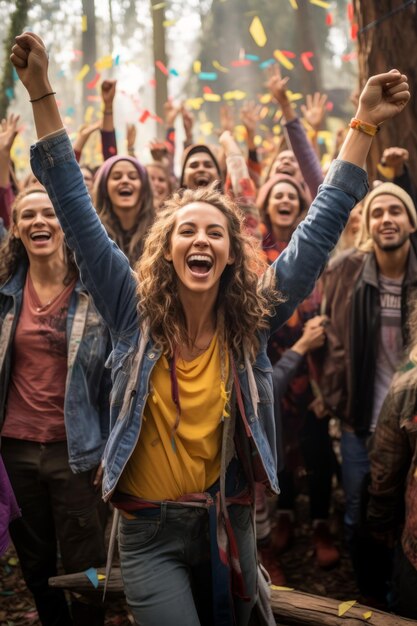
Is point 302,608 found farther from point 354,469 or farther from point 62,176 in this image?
point 62,176

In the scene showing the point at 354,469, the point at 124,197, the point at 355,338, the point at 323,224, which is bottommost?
the point at 354,469

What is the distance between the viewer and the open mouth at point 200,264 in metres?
2.41

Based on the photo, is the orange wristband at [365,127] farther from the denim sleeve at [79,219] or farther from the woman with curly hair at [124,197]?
the woman with curly hair at [124,197]

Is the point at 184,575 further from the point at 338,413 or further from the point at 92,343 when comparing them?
→ the point at 338,413

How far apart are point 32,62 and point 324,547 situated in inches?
137

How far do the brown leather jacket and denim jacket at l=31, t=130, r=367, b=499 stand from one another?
1.63m

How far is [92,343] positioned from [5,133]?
1.93 m

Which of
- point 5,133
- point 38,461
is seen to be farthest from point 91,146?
point 38,461

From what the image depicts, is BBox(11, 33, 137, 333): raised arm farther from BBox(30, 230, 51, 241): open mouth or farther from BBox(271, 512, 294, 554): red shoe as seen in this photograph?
BBox(271, 512, 294, 554): red shoe

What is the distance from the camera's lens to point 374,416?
3969 millimetres

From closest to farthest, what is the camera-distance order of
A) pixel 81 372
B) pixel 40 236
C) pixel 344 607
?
1. pixel 344 607
2. pixel 81 372
3. pixel 40 236

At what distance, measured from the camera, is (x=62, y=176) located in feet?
7.16

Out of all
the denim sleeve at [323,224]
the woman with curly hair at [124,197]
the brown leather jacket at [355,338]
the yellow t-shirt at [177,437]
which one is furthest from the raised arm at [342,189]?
the woman with curly hair at [124,197]

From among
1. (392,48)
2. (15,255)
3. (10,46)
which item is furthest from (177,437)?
(10,46)
